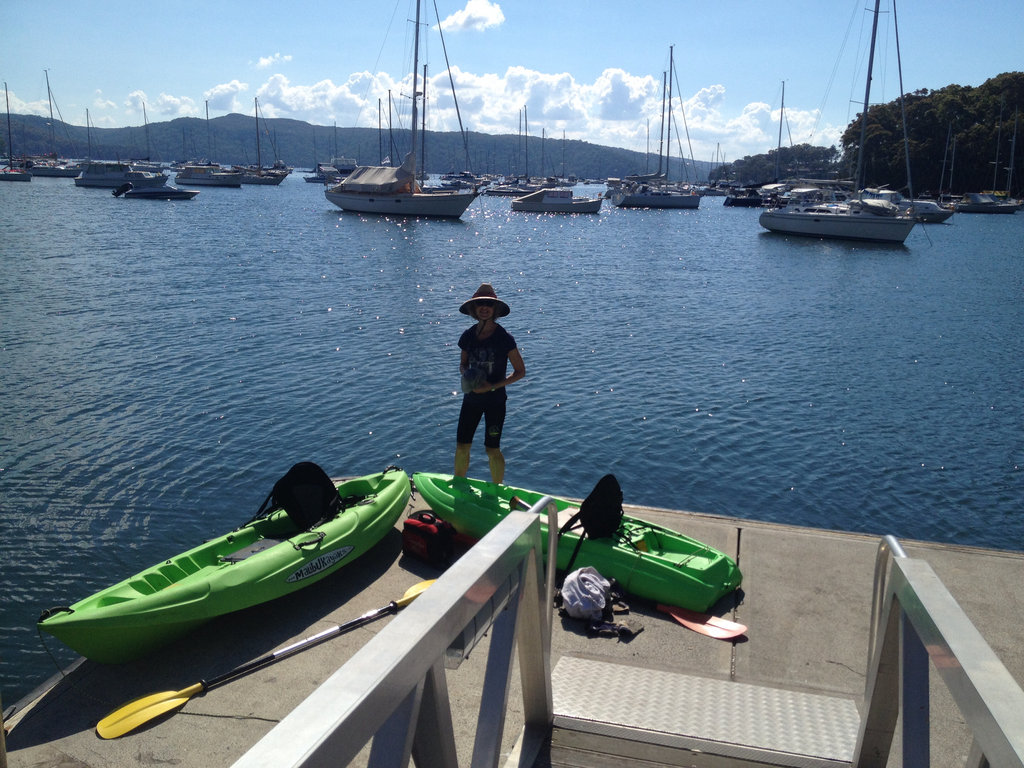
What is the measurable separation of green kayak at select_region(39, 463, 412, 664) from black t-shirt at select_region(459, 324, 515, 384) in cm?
138

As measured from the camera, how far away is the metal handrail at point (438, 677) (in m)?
1.62

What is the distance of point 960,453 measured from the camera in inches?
544

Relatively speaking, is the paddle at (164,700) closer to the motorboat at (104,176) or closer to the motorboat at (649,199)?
the motorboat at (104,176)

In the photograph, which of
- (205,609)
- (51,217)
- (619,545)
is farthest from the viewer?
(51,217)

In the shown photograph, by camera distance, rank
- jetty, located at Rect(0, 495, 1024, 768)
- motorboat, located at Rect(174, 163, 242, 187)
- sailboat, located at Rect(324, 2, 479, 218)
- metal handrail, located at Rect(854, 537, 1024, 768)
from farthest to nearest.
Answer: motorboat, located at Rect(174, 163, 242, 187) → sailboat, located at Rect(324, 2, 479, 218) → jetty, located at Rect(0, 495, 1024, 768) → metal handrail, located at Rect(854, 537, 1024, 768)

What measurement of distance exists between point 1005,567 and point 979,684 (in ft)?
17.9

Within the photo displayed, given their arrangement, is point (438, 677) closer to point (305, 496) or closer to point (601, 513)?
point (601, 513)

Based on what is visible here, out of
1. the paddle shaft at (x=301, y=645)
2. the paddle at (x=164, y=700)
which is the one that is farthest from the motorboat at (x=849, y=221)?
the paddle at (x=164, y=700)

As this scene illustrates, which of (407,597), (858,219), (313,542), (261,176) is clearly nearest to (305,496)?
(313,542)

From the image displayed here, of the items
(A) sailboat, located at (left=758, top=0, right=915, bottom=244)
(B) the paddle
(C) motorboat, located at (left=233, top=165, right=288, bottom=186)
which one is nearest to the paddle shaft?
(B) the paddle

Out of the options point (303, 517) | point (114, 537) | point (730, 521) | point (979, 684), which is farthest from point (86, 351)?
point (979, 684)

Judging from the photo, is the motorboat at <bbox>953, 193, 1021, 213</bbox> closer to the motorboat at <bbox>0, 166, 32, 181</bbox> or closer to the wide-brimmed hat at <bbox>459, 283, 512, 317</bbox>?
the wide-brimmed hat at <bbox>459, 283, 512, 317</bbox>

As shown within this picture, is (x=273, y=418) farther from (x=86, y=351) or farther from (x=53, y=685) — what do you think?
(x=53, y=685)

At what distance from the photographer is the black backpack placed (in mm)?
7293
